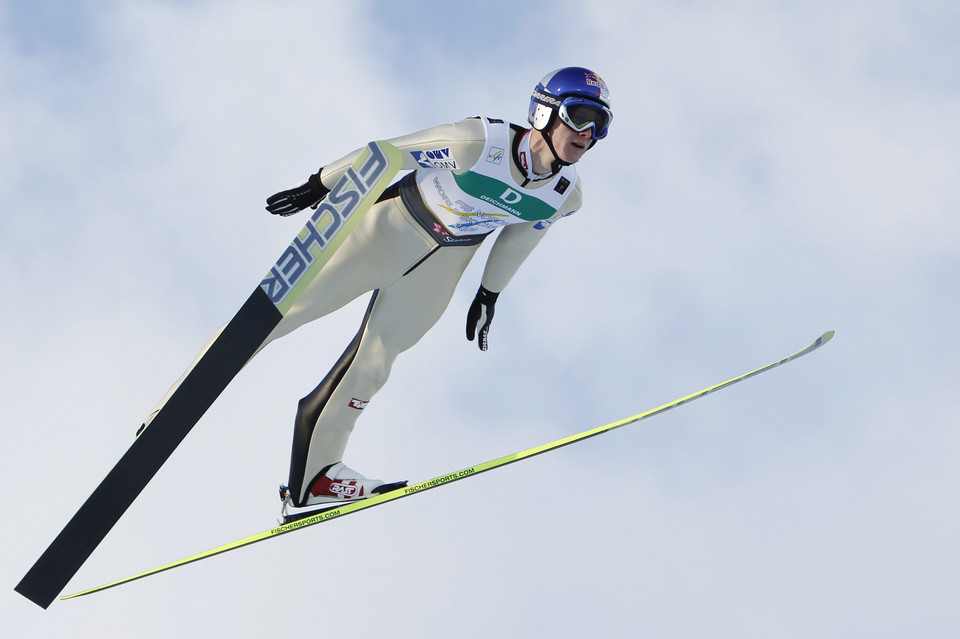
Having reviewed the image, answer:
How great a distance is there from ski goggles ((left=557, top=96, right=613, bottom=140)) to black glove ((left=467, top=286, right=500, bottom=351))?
1218 mm

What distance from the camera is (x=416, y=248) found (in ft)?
19.1


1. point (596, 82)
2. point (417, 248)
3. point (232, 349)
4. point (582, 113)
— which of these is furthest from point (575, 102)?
point (232, 349)

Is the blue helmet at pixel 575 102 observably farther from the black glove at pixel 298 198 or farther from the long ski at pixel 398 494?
the long ski at pixel 398 494

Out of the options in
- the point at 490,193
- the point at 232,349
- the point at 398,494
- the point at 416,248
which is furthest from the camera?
the point at 398,494

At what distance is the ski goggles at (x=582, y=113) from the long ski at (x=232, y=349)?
0.90 m

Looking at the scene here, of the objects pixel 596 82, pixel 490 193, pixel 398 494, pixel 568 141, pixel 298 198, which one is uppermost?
pixel 596 82

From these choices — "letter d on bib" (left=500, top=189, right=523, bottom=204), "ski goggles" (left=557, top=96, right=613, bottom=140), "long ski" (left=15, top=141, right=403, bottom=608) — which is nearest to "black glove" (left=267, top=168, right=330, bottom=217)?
"long ski" (left=15, top=141, right=403, bottom=608)

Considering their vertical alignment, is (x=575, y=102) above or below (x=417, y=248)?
above

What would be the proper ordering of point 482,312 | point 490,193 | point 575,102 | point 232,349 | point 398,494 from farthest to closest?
point 482,312
point 398,494
point 490,193
point 575,102
point 232,349

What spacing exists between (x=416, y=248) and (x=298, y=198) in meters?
0.70

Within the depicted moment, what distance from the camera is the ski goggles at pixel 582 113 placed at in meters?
5.35

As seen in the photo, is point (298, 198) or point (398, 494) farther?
point (398, 494)

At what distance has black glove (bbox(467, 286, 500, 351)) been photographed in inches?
243

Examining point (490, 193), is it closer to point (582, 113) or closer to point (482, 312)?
point (582, 113)
